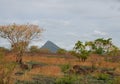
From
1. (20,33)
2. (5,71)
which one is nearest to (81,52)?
(20,33)

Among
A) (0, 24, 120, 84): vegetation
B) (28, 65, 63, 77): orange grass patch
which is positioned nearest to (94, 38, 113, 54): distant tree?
(0, 24, 120, 84): vegetation

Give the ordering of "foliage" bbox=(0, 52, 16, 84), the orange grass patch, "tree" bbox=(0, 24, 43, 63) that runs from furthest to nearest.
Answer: "tree" bbox=(0, 24, 43, 63) → the orange grass patch → "foliage" bbox=(0, 52, 16, 84)

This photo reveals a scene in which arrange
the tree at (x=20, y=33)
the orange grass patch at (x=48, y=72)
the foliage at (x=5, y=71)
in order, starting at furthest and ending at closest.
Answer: the tree at (x=20, y=33) → the orange grass patch at (x=48, y=72) → the foliage at (x=5, y=71)

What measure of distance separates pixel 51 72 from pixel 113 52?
38994 millimetres

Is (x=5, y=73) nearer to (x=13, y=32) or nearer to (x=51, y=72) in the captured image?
(x=51, y=72)

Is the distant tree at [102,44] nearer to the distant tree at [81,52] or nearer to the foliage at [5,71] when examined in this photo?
the distant tree at [81,52]

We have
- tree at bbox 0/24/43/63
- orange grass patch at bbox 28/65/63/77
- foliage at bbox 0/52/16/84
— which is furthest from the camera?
tree at bbox 0/24/43/63

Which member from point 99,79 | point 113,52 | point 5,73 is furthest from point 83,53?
point 5,73

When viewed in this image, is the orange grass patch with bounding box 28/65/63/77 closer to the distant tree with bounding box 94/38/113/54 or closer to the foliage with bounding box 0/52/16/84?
the foliage with bounding box 0/52/16/84

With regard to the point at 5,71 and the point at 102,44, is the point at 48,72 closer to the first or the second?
the point at 5,71

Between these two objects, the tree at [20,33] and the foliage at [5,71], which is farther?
the tree at [20,33]

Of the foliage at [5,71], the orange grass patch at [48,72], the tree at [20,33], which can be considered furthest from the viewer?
the tree at [20,33]

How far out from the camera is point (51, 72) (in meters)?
30.8

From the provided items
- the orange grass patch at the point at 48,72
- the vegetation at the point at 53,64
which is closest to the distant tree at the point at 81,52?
the vegetation at the point at 53,64
